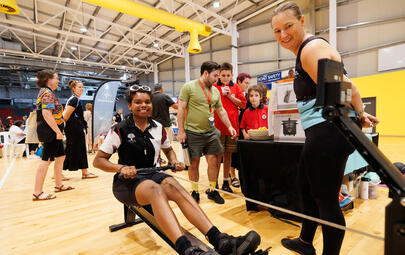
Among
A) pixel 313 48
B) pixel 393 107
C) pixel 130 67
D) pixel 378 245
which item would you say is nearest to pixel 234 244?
pixel 313 48

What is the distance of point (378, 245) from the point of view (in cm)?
153

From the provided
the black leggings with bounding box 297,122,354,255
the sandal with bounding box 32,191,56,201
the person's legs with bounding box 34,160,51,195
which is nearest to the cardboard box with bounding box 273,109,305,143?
the black leggings with bounding box 297,122,354,255

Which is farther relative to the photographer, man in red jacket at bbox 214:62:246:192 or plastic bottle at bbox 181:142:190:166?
man in red jacket at bbox 214:62:246:192

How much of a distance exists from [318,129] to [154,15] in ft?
23.2

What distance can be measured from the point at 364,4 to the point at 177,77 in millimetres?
10153

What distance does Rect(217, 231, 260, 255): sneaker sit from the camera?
1.11m

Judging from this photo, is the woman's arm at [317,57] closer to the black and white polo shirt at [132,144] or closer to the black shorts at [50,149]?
the black and white polo shirt at [132,144]

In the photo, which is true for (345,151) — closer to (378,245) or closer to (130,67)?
(378,245)

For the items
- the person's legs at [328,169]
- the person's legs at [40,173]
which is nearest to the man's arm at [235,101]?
the person's legs at [328,169]

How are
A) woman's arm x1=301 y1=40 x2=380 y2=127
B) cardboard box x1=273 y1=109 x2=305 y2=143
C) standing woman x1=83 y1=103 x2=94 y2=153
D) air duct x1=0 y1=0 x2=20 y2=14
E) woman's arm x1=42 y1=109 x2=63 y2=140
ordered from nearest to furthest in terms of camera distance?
1. woman's arm x1=301 y1=40 x2=380 y2=127
2. cardboard box x1=273 y1=109 x2=305 y2=143
3. woman's arm x1=42 y1=109 x2=63 y2=140
4. air duct x1=0 y1=0 x2=20 y2=14
5. standing woman x1=83 y1=103 x2=94 y2=153

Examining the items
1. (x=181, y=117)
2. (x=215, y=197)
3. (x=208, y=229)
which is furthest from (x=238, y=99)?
(x=208, y=229)

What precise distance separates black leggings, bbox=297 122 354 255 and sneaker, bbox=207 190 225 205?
1.40 metres

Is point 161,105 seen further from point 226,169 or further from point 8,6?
point 8,6

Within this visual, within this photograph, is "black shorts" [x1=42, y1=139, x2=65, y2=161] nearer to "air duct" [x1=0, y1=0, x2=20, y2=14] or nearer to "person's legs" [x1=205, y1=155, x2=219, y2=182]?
"person's legs" [x1=205, y1=155, x2=219, y2=182]
